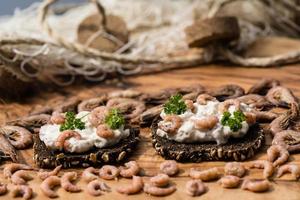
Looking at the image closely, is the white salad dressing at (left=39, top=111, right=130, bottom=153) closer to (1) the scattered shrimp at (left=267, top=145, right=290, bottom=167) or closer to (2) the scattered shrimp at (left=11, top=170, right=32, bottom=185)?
(2) the scattered shrimp at (left=11, top=170, right=32, bottom=185)

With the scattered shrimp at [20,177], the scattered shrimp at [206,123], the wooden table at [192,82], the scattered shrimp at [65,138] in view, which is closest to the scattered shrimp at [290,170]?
the wooden table at [192,82]

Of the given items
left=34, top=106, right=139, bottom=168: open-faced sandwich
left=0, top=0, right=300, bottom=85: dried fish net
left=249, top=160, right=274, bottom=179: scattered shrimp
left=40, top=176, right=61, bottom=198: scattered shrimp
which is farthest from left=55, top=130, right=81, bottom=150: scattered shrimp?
left=0, top=0, right=300, bottom=85: dried fish net

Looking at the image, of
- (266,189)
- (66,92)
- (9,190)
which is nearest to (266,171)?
(266,189)

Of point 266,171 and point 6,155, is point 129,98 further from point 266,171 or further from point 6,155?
point 266,171

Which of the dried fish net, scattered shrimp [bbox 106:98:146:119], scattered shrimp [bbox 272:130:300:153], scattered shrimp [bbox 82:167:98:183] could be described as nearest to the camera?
scattered shrimp [bbox 82:167:98:183]

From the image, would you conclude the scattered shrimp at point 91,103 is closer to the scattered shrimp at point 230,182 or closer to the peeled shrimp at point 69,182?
the peeled shrimp at point 69,182

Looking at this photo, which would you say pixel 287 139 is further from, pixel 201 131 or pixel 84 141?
pixel 84 141

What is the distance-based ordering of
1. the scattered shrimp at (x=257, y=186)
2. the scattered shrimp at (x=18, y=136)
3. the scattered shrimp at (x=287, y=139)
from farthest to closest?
the scattered shrimp at (x=18, y=136) < the scattered shrimp at (x=287, y=139) < the scattered shrimp at (x=257, y=186)

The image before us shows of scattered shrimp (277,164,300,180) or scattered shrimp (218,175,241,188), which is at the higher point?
scattered shrimp (277,164,300,180)
